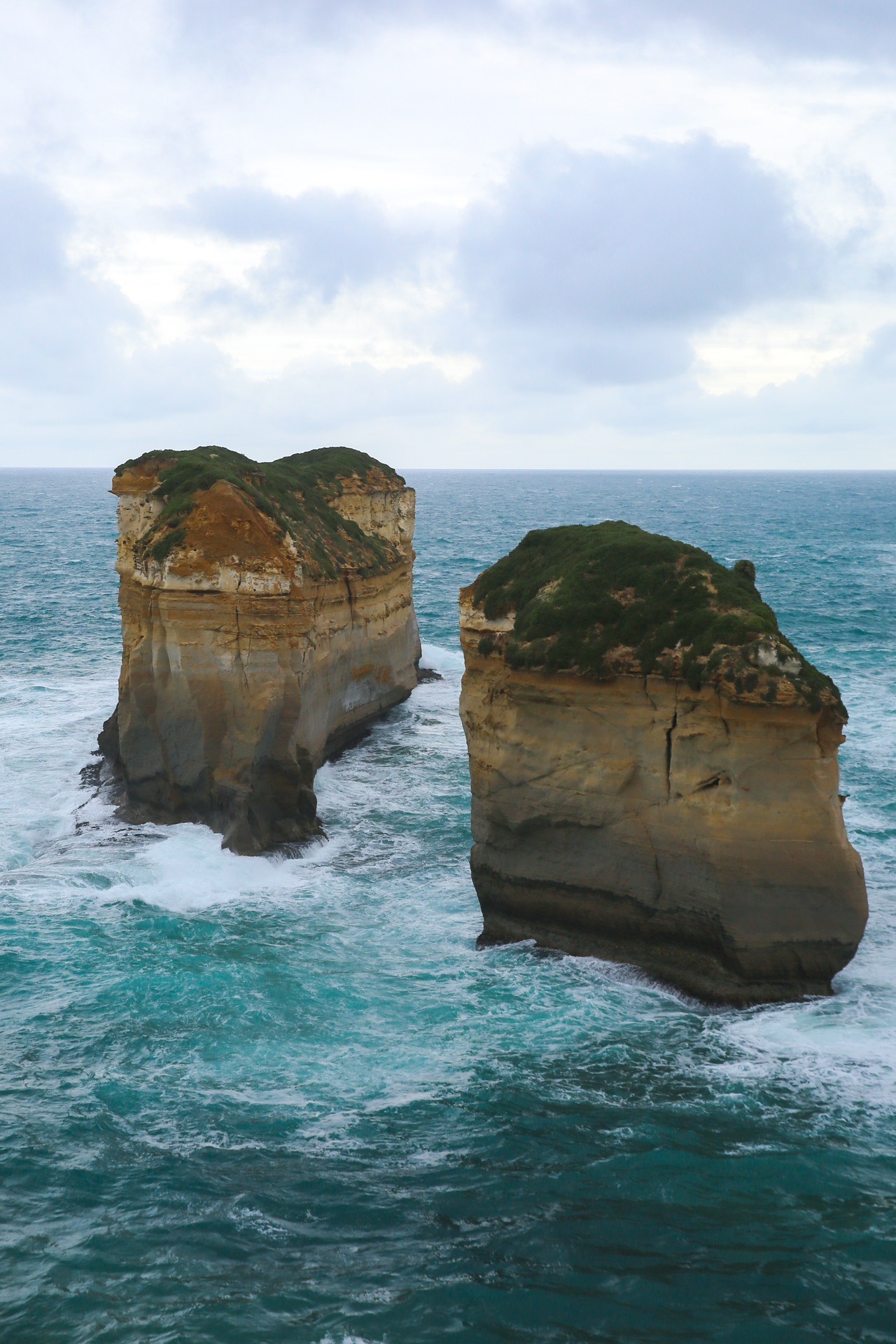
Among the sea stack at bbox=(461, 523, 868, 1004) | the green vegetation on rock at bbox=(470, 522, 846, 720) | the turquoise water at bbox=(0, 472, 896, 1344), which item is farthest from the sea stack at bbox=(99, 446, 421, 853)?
the green vegetation on rock at bbox=(470, 522, 846, 720)

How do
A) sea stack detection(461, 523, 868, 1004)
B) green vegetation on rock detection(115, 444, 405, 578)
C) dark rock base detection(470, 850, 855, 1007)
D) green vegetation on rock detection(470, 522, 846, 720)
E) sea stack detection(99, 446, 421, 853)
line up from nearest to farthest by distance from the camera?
sea stack detection(461, 523, 868, 1004) → green vegetation on rock detection(470, 522, 846, 720) → dark rock base detection(470, 850, 855, 1007) → sea stack detection(99, 446, 421, 853) → green vegetation on rock detection(115, 444, 405, 578)

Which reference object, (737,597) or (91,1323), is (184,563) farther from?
(91,1323)

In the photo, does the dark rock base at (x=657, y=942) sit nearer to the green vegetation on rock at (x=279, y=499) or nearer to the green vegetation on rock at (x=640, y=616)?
the green vegetation on rock at (x=640, y=616)

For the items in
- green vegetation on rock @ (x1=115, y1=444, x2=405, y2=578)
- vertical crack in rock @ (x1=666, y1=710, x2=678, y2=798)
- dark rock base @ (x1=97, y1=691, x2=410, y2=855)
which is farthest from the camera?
green vegetation on rock @ (x1=115, y1=444, x2=405, y2=578)

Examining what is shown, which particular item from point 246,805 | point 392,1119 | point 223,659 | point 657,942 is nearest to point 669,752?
point 657,942

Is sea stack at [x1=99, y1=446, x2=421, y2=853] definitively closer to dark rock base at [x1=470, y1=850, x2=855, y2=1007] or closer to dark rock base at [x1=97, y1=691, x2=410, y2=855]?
dark rock base at [x1=97, y1=691, x2=410, y2=855]

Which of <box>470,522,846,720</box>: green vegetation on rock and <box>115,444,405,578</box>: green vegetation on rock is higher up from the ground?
<box>115,444,405,578</box>: green vegetation on rock
